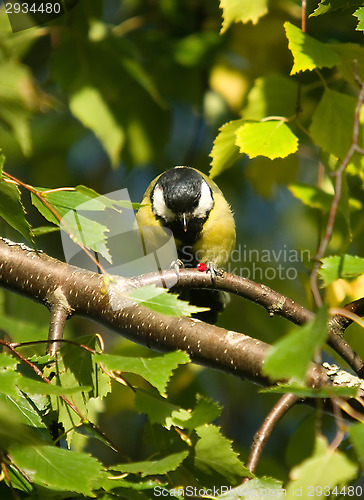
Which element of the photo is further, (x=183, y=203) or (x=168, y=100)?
(x=168, y=100)

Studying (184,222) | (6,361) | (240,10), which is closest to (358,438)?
(6,361)

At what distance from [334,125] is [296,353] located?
2.75 ft

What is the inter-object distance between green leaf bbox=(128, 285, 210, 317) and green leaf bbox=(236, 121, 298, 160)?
0.44m

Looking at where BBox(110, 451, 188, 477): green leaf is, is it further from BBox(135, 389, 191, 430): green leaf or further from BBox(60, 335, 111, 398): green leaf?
BBox(60, 335, 111, 398): green leaf

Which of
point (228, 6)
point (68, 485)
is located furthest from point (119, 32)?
point (68, 485)

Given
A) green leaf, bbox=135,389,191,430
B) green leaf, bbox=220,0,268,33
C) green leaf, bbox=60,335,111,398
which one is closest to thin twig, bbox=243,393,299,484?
green leaf, bbox=135,389,191,430

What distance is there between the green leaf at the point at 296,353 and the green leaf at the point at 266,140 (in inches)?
25.2

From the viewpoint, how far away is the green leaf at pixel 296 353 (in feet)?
2.06

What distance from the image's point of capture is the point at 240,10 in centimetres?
137

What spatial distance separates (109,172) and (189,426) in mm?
2057

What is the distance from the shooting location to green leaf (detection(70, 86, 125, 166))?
1830 mm

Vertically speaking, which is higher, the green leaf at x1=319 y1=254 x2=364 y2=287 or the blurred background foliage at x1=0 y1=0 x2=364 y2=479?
the green leaf at x1=319 y1=254 x2=364 y2=287

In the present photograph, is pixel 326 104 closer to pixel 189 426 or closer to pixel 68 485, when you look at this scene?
pixel 189 426

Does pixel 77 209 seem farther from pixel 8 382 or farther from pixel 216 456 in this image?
pixel 216 456
